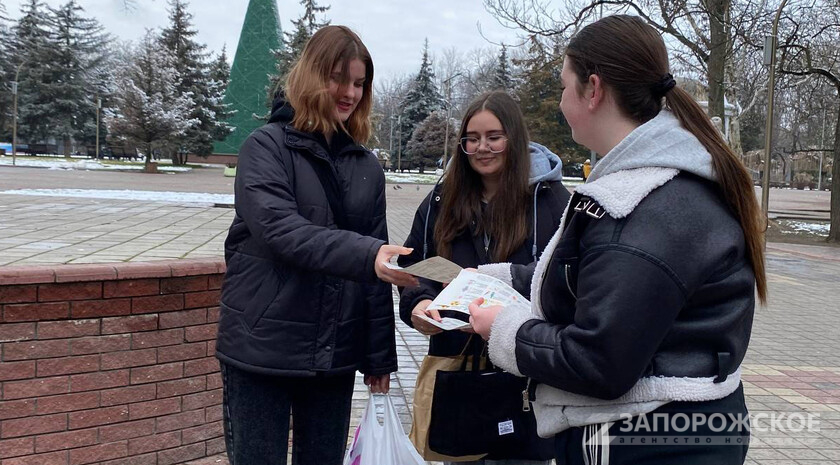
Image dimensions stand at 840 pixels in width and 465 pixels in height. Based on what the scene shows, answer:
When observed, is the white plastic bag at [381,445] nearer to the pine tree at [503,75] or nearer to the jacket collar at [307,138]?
the jacket collar at [307,138]

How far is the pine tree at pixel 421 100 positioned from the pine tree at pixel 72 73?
2410 cm

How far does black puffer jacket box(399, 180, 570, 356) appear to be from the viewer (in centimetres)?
256

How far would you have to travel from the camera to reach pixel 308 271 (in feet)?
6.93

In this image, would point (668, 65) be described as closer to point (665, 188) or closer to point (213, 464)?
point (665, 188)

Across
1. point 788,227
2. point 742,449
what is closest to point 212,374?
point 742,449

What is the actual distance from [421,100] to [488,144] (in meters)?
55.6

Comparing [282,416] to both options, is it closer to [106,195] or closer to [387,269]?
[387,269]

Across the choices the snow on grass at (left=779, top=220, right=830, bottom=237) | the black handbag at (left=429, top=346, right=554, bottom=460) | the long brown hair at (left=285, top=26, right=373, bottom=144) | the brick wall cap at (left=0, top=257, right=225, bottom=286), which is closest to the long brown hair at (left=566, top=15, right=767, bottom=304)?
the long brown hair at (left=285, top=26, right=373, bottom=144)

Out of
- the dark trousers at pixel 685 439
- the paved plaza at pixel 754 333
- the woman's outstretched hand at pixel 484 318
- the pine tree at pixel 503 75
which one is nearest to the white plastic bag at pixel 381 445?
the woman's outstretched hand at pixel 484 318

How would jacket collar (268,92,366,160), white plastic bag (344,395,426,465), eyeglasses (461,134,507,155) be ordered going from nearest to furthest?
1. jacket collar (268,92,366,160)
2. white plastic bag (344,395,426,465)
3. eyeglasses (461,134,507,155)

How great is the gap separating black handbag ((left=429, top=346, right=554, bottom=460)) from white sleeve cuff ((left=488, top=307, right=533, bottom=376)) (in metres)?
0.80

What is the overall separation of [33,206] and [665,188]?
816 cm

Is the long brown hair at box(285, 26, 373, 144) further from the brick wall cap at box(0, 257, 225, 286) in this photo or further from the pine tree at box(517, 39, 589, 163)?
the pine tree at box(517, 39, 589, 163)

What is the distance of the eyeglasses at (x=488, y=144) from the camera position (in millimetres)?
2729
